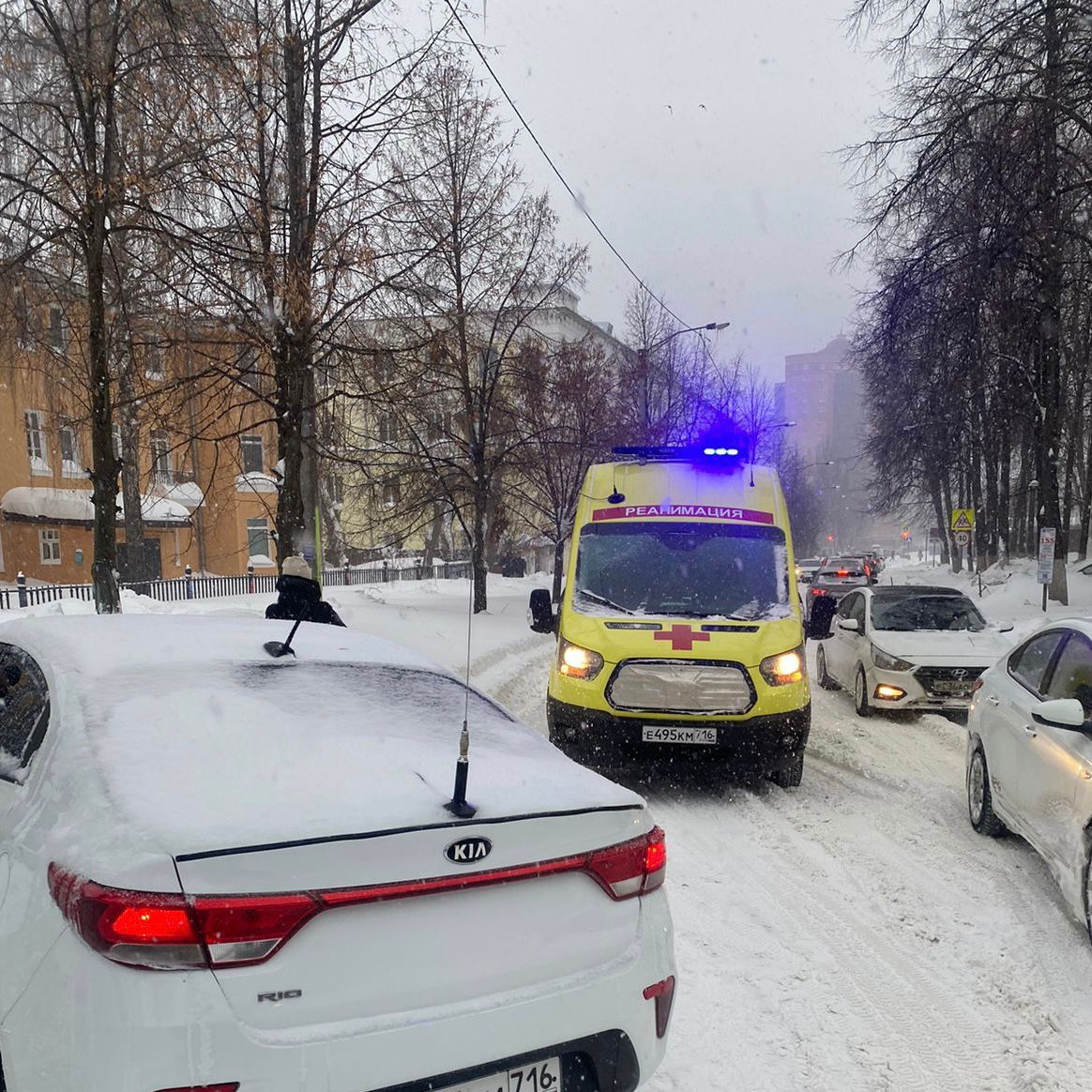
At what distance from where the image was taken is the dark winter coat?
22.2ft

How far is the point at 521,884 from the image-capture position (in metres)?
2.22

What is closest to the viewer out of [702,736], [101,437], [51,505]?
[702,736]

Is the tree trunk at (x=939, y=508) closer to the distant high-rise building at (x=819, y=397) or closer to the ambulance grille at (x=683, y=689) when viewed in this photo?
the ambulance grille at (x=683, y=689)

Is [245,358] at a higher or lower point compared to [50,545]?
higher

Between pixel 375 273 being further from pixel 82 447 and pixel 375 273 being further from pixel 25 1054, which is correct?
pixel 82 447

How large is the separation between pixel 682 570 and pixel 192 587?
18.3 m

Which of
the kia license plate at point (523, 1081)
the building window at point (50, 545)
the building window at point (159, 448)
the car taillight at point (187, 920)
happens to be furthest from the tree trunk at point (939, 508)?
the car taillight at point (187, 920)

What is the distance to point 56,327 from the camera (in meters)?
11.2

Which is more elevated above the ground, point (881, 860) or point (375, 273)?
point (375, 273)

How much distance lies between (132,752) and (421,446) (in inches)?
642

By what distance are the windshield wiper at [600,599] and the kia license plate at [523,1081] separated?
4.72 meters

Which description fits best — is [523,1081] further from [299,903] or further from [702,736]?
[702,736]

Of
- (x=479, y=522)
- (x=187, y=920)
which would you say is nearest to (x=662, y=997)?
(x=187, y=920)

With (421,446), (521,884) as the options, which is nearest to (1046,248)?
(421,446)
